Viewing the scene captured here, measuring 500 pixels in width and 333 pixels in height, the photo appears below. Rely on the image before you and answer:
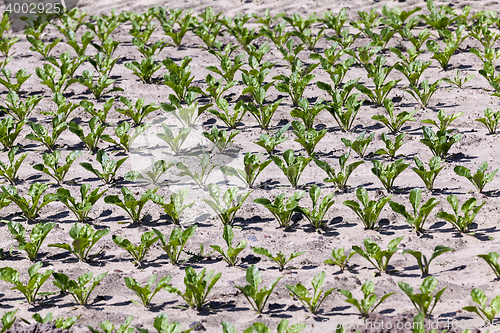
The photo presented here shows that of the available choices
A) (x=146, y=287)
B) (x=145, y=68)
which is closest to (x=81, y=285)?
(x=146, y=287)

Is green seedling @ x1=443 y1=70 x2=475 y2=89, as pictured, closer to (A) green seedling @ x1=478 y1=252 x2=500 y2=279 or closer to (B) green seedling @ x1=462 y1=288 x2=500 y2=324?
(A) green seedling @ x1=478 y1=252 x2=500 y2=279

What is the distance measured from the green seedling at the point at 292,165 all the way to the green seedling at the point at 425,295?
159cm

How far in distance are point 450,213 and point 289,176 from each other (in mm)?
1284

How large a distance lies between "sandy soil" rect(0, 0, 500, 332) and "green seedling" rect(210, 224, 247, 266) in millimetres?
66

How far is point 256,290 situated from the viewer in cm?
325

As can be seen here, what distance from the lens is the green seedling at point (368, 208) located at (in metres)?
3.88

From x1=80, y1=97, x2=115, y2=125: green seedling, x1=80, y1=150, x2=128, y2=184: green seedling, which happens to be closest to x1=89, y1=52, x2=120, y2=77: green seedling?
x1=80, y1=97, x2=115, y2=125: green seedling

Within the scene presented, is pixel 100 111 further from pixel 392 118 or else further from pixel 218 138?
pixel 392 118

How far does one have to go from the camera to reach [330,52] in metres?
6.81

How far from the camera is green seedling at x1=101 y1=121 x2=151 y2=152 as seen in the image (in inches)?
203

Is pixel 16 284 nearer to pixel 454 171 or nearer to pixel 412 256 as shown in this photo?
pixel 412 256

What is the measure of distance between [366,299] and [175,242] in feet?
4.28

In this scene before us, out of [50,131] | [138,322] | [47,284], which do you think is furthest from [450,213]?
[50,131]

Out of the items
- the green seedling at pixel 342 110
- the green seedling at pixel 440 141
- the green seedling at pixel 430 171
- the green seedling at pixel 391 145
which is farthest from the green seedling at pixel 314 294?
the green seedling at pixel 342 110
